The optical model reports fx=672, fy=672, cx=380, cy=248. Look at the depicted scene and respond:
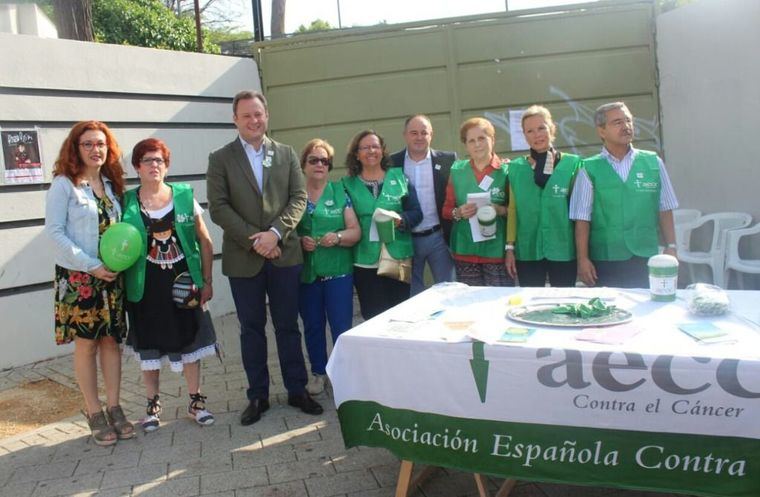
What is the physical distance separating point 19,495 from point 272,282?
1.68m

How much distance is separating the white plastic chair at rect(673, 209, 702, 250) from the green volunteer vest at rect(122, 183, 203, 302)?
4.25 meters

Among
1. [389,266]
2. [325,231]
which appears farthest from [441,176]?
[325,231]

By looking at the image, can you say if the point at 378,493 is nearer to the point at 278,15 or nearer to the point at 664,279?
the point at 664,279

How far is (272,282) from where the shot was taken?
160 inches

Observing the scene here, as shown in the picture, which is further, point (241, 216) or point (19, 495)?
point (241, 216)

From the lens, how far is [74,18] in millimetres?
8555

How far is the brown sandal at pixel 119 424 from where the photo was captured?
387cm

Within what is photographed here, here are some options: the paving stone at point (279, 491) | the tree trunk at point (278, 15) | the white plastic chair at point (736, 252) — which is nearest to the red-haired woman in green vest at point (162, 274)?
the paving stone at point (279, 491)

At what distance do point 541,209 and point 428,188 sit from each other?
31.1 inches

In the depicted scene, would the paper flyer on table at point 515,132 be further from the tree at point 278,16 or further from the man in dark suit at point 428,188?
the tree at point 278,16

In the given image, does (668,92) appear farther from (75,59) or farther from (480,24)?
(75,59)

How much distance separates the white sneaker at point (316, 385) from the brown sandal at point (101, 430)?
122cm

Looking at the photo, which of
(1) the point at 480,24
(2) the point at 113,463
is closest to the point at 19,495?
(2) the point at 113,463

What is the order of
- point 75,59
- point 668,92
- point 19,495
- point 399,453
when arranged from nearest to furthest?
point 399,453 < point 19,495 < point 75,59 < point 668,92
